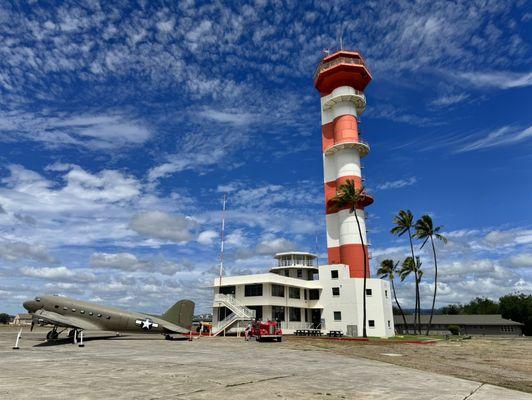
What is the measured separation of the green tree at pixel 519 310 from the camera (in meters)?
87.5

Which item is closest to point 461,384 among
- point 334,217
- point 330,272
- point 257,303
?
point 257,303

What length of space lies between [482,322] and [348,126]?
64.1 m

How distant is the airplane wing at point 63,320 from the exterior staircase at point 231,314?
16378 mm

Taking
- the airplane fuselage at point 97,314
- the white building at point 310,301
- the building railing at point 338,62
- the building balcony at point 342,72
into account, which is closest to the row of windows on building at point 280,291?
the white building at point 310,301

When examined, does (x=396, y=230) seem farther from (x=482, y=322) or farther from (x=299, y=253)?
(x=482, y=322)

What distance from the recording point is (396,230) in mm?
66250

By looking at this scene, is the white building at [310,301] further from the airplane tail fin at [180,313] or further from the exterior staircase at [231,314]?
the airplane tail fin at [180,313]

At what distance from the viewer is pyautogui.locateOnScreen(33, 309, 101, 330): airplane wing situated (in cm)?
3011

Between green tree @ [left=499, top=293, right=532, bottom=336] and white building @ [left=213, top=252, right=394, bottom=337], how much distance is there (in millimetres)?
53042

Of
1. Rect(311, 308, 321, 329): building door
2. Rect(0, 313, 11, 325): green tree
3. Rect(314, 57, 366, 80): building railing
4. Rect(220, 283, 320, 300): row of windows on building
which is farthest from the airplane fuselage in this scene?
Rect(0, 313, 11, 325): green tree

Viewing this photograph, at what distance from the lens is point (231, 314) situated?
4834cm

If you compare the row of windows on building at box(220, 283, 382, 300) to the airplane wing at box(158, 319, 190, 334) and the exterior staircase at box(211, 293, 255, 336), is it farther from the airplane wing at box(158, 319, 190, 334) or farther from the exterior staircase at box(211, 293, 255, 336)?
the airplane wing at box(158, 319, 190, 334)

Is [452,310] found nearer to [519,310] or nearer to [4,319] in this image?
[519,310]

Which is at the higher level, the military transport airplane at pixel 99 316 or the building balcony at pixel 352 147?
the building balcony at pixel 352 147
